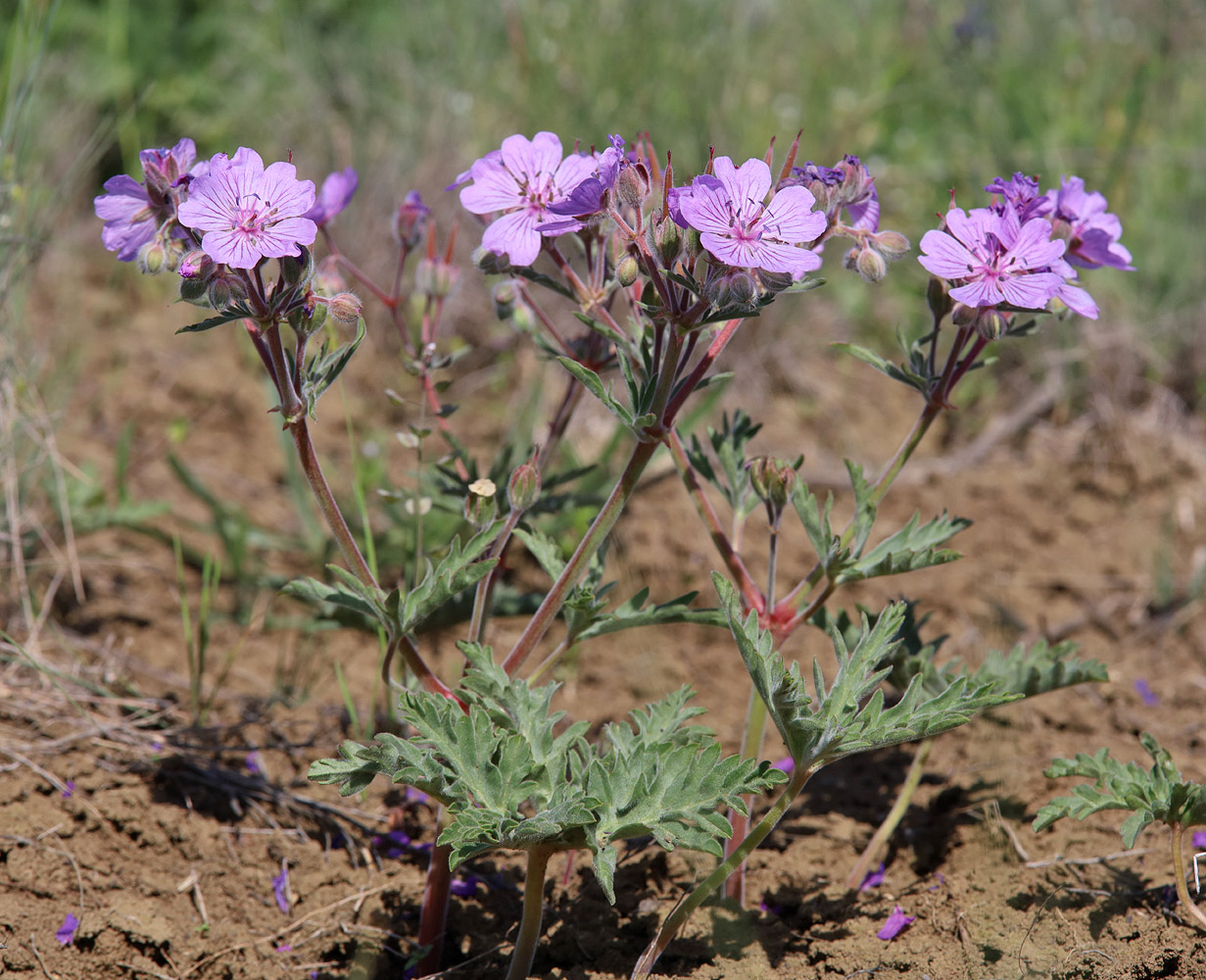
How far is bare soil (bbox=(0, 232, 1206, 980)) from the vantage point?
6.31 feet

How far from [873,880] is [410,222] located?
5.30 feet

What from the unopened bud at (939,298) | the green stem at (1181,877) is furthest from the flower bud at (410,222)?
the green stem at (1181,877)

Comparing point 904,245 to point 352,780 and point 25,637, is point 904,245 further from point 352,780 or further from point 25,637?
point 25,637

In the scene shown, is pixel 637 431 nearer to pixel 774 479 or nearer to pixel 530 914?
pixel 774 479

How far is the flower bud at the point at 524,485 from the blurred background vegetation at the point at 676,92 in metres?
2.82

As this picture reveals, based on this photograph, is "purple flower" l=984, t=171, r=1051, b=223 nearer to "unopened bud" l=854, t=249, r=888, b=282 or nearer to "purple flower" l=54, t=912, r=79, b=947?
"unopened bud" l=854, t=249, r=888, b=282

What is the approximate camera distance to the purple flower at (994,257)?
1728 millimetres

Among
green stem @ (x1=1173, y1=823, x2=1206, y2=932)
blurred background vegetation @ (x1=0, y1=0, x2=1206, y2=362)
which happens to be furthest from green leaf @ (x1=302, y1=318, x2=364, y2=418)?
blurred background vegetation @ (x1=0, y1=0, x2=1206, y2=362)

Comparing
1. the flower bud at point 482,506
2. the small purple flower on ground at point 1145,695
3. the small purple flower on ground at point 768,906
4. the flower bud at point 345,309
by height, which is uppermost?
the flower bud at point 345,309

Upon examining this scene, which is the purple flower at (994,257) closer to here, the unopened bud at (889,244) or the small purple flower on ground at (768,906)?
the unopened bud at (889,244)

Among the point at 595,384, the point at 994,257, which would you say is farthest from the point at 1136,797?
the point at 595,384

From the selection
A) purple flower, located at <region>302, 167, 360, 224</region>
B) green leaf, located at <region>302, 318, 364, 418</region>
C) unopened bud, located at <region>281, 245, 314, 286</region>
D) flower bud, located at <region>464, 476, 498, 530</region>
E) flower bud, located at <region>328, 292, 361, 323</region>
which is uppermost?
purple flower, located at <region>302, 167, 360, 224</region>

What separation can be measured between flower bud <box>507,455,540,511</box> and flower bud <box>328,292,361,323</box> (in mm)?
392

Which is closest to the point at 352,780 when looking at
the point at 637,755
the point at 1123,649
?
the point at 637,755
